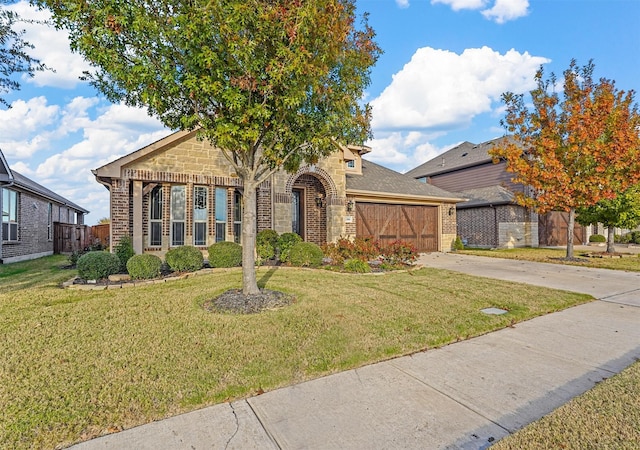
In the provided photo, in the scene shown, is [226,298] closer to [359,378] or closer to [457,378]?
[359,378]

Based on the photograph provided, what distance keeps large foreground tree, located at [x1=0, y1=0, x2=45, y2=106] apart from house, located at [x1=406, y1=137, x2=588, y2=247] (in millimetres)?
18359

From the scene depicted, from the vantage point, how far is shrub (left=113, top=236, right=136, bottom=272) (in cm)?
833

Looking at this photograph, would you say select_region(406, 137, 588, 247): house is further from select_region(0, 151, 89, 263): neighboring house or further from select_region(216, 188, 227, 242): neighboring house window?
select_region(0, 151, 89, 263): neighboring house

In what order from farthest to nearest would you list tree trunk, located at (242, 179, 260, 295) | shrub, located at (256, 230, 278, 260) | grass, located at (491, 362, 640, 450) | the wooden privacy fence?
the wooden privacy fence → shrub, located at (256, 230, 278, 260) → tree trunk, located at (242, 179, 260, 295) → grass, located at (491, 362, 640, 450)

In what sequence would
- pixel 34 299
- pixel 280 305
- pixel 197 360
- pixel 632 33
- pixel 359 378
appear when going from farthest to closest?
pixel 632 33, pixel 34 299, pixel 280 305, pixel 197 360, pixel 359 378

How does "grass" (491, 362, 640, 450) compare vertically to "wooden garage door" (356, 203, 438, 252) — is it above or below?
below

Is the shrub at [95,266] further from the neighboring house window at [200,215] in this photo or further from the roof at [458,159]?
the roof at [458,159]

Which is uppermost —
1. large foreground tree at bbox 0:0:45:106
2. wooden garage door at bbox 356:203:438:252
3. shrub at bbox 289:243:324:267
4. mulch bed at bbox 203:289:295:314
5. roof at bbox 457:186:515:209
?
large foreground tree at bbox 0:0:45:106

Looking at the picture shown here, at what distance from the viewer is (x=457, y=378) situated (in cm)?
317

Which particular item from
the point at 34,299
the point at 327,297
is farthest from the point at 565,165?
the point at 34,299

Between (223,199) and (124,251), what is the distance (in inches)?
132

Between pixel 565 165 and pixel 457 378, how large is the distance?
12.7m

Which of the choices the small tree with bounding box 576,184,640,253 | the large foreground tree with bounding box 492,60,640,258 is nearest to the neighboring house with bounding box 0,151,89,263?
the large foreground tree with bounding box 492,60,640,258

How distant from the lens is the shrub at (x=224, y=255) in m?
8.95
